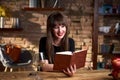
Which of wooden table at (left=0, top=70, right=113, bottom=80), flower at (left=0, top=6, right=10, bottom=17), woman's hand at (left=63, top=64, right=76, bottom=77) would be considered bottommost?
wooden table at (left=0, top=70, right=113, bottom=80)

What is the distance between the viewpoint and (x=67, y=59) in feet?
7.30

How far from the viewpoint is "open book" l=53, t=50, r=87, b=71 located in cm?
220

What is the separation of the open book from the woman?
37cm

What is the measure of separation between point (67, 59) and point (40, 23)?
3.19m

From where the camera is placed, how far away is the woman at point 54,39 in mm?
2787

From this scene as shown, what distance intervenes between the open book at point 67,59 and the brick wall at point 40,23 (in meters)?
2.99

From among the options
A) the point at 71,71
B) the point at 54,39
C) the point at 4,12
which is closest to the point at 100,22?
the point at 4,12

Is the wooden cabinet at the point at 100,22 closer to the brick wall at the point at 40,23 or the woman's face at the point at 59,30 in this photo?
the brick wall at the point at 40,23

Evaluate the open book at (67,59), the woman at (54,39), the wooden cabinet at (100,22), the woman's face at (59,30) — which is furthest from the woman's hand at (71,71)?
the wooden cabinet at (100,22)

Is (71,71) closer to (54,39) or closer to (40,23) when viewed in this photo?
(54,39)

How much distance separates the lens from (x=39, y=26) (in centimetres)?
534

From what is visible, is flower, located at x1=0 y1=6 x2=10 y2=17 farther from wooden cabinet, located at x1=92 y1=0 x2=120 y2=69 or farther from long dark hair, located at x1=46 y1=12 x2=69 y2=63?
long dark hair, located at x1=46 y1=12 x2=69 y2=63

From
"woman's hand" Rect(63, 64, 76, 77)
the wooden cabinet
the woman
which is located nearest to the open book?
"woman's hand" Rect(63, 64, 76, 77)

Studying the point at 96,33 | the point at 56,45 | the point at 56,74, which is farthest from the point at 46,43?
the point at 96,33
